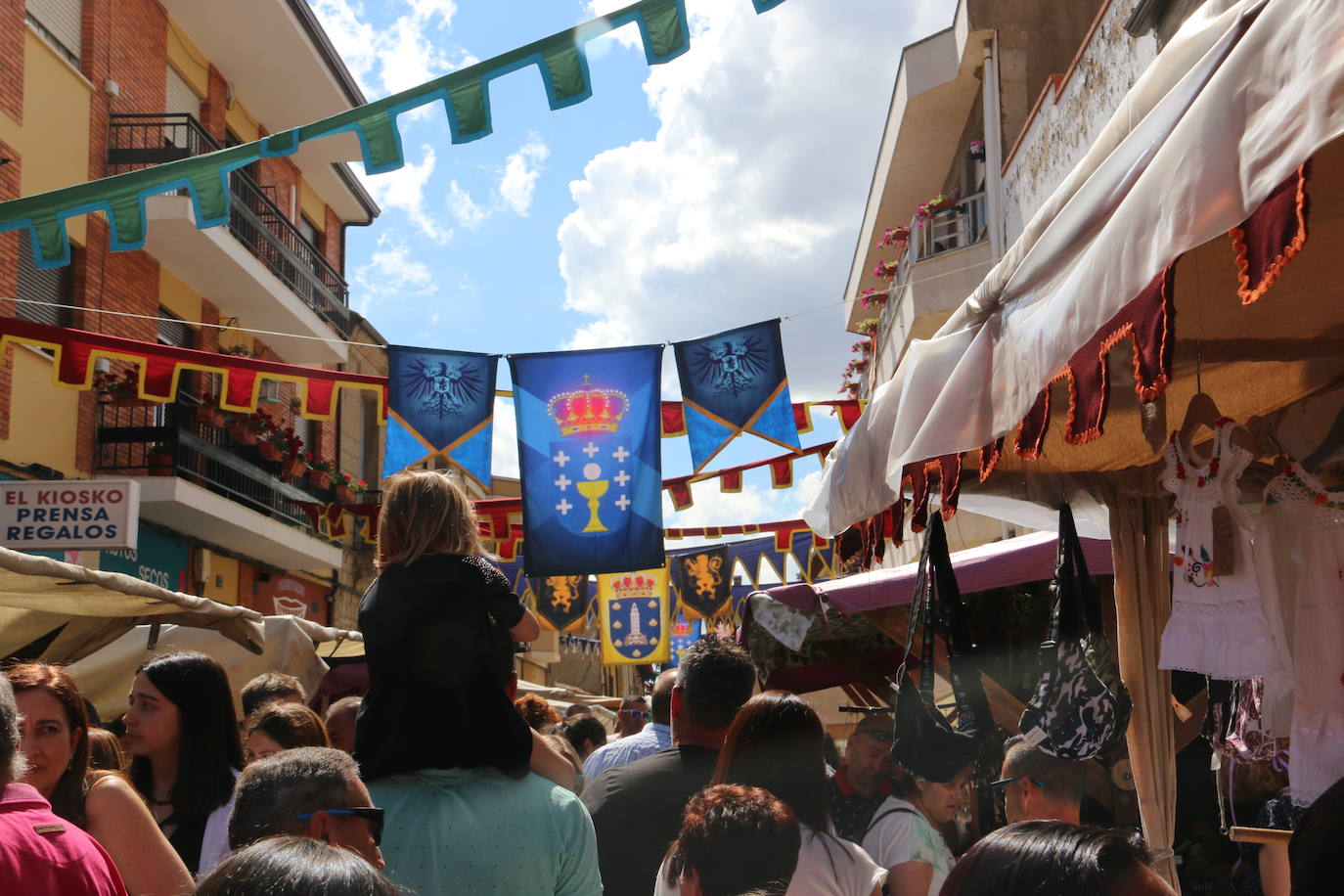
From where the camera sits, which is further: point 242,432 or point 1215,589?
point 242,432

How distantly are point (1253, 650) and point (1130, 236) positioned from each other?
2103 mm

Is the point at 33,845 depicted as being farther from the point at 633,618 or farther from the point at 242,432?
the point at 633,618

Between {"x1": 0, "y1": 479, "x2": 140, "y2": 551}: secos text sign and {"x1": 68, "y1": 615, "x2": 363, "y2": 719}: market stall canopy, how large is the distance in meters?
2.31

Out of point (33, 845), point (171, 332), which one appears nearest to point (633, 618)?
point (171, 332)

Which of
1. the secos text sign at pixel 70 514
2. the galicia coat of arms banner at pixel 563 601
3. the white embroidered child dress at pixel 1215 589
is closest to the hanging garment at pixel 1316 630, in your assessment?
the white embroidered child dress at pixel 1215 589

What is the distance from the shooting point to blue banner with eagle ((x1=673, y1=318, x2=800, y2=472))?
11062 mm

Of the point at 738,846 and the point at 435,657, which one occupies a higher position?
the point at 435,657

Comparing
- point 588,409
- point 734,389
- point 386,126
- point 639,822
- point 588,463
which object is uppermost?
point 386,126

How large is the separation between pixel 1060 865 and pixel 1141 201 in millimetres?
1766

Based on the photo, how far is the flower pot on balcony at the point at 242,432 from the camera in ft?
66.3

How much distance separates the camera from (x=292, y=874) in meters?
1.51

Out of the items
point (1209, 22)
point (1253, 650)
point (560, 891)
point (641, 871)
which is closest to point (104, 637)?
point (641, 871)

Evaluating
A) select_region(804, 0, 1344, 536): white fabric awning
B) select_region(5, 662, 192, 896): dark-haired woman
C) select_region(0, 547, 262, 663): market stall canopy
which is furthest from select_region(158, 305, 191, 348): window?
select_region(804, 0, 1344, 536): white fabric awning

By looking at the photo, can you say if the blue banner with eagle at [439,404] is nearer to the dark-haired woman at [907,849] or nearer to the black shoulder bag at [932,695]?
the black shoulder bag at [932,695]
